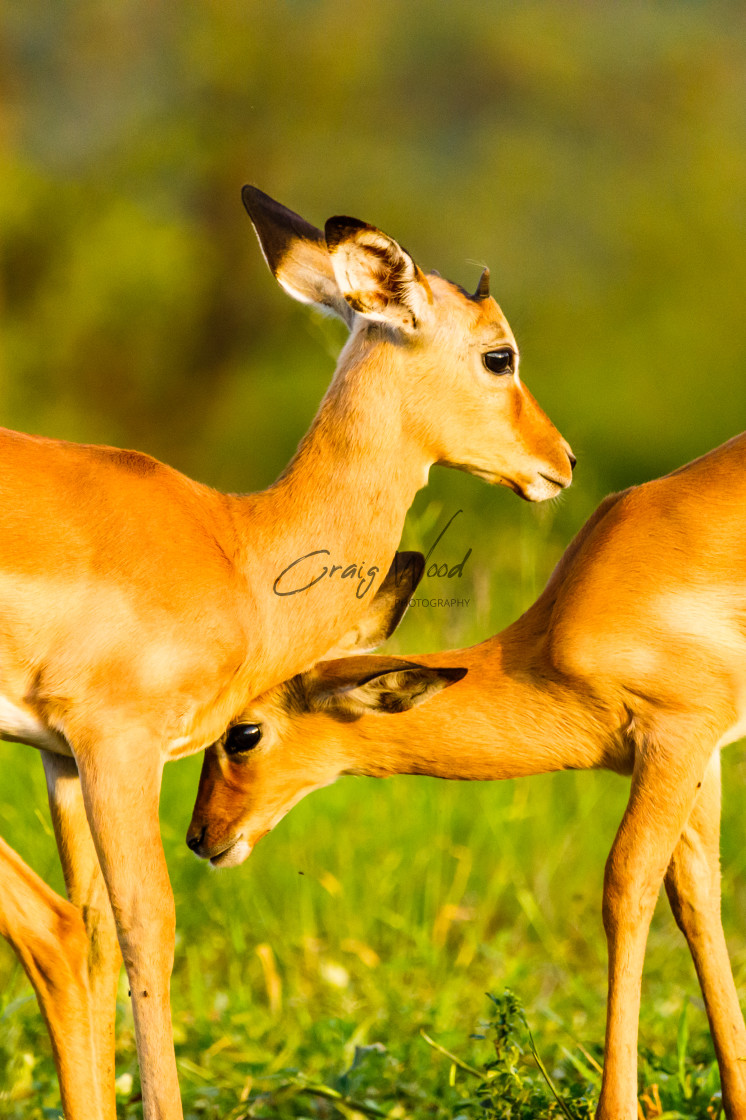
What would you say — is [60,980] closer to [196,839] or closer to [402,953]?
[196,839]

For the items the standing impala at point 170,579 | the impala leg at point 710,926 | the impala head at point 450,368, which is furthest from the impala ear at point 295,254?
the impala leg at point 710,926

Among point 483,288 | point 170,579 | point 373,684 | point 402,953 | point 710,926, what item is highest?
point 483,288

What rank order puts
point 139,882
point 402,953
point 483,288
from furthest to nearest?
point 402,953 < point 483,288 < point 139,882

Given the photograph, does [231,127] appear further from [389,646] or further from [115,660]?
[115,660]

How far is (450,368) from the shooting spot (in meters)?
3.16

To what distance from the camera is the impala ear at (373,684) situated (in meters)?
3.12

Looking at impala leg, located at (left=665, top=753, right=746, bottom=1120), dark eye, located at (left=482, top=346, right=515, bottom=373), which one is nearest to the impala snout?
impala leg, located at (left=665, top=753, right=746, bottom=1120)

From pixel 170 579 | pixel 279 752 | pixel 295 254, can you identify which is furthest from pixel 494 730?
pixel 295 254

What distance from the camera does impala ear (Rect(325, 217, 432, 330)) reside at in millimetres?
2959

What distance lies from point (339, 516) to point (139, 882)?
902 mm

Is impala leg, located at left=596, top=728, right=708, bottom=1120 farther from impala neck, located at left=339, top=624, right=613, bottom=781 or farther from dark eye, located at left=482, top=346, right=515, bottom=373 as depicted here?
dark eye, located at left=482, top=346, right=515, bottom=373

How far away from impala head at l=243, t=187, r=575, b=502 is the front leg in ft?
3.20

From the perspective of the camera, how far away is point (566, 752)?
3357mm

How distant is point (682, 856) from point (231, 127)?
42.8ft
